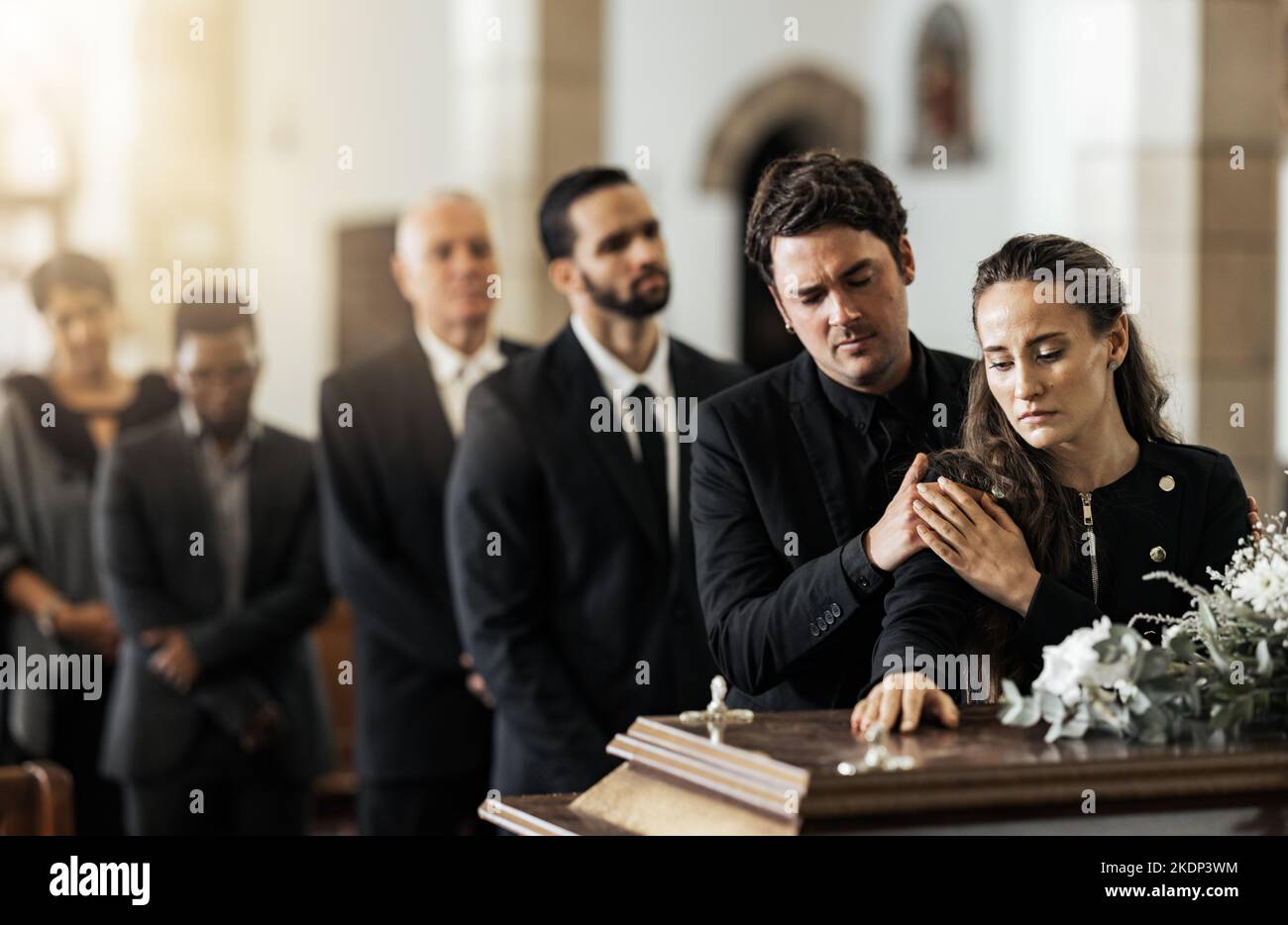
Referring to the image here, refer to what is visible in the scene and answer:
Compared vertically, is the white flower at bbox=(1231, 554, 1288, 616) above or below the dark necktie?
below

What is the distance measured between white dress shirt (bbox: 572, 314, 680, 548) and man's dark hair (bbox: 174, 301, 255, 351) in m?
1.47

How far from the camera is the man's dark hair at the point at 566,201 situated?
419 centimetres

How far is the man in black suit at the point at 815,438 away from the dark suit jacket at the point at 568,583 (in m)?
1.02

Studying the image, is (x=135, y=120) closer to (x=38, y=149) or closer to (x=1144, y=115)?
(x=38, y=149)

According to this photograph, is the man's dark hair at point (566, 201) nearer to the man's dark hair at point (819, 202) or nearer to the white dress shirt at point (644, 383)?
the white dress shirt at point (644, 383)

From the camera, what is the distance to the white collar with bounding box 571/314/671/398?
13.4ft

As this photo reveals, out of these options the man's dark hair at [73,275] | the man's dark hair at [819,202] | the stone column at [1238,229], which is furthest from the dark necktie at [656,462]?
the stone column at [1238,229]

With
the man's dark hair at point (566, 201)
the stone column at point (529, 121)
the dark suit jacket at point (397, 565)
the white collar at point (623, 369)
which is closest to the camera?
the white collar at point (623, 369)

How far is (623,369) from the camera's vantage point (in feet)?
13.4

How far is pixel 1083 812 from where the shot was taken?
2021 mm

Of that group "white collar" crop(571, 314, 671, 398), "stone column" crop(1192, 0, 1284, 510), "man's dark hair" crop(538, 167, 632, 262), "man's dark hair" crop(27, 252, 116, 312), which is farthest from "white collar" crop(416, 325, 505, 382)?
"stone column" crop(1192, 0, 1284, 510)

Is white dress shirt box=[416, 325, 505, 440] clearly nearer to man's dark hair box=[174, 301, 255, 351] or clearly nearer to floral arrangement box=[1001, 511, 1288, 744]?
man's dark hair box=[174, 301, 255, 351]
